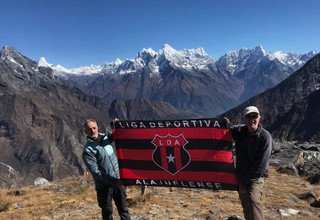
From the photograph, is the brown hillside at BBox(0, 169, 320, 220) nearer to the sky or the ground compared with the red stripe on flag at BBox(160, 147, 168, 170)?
nearer to the ground

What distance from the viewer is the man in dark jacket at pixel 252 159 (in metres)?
9.96

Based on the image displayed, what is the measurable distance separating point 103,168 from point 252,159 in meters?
3.95

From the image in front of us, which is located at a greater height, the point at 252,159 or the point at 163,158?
the point at 163,158

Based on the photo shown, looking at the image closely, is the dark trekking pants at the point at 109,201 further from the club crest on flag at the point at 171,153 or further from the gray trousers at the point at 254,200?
the gray trousers at the point at 254,200

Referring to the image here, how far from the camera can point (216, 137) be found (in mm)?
11898

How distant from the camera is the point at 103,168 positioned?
1179 centimetres

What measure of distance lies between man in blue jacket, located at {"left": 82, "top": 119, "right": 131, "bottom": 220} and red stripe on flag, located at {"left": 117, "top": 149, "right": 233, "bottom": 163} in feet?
4.53

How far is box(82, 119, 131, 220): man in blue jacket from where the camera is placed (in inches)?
460

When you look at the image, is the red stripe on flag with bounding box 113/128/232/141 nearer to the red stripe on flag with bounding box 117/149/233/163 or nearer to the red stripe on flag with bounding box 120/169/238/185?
the red stripe on flag with bounding box 117/149/233/163

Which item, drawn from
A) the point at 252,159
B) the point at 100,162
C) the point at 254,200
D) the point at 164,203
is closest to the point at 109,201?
the point at 100,162

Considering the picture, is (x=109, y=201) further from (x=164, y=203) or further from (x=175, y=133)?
(x=164, y=203)

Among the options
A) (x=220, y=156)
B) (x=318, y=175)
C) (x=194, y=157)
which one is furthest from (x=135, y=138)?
(x=318, y=175)

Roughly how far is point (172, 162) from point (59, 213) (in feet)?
19.4

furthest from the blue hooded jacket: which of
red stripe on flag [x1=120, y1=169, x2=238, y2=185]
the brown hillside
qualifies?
the brown hillside
